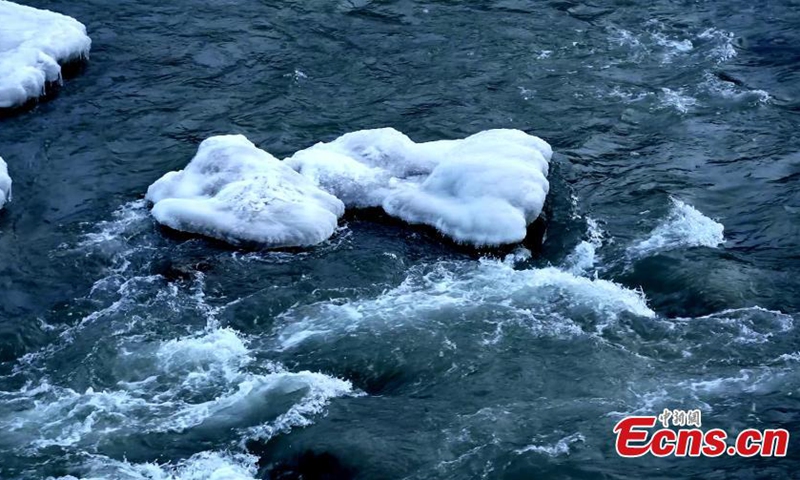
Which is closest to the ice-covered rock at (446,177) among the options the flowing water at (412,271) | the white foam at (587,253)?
the flowing water at (412,271)

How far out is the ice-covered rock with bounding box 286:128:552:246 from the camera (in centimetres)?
1517

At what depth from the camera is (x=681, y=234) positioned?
15.4 metres

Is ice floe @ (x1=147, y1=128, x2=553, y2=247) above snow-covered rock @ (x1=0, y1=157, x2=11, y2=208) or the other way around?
above

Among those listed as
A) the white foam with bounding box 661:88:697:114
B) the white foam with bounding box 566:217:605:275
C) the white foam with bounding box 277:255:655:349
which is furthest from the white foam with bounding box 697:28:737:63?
the white foam with bounding box 277:255:655:349

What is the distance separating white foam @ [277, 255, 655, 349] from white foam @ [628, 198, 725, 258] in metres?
1.14

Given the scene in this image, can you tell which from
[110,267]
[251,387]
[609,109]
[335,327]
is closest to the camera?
[251,387]

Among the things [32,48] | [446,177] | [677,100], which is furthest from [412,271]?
[32,48]

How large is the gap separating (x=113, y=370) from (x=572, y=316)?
5.80 metres

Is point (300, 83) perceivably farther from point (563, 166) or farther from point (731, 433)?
point (731, 433)

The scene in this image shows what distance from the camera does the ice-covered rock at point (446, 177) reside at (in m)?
15.2

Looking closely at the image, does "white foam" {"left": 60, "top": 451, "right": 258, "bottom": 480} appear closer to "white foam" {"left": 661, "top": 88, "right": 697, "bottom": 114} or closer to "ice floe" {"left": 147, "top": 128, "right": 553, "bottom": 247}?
"ice floe" {"left": 147, "top": 128, "right": 553, "bottom": 247}

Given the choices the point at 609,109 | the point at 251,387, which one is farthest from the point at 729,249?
the point at 251,387

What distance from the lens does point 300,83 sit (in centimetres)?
1989

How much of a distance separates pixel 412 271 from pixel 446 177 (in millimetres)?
1953
